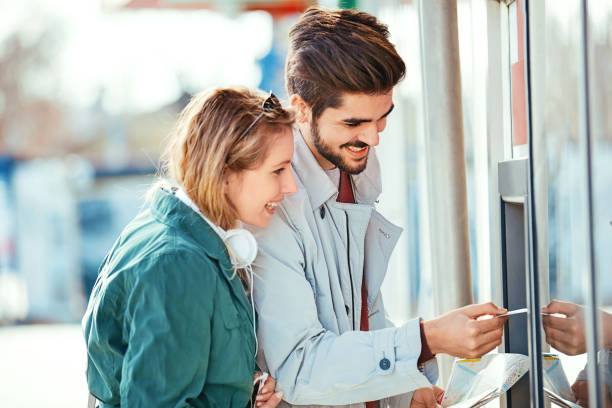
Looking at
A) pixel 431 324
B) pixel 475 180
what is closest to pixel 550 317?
pixel 431 324

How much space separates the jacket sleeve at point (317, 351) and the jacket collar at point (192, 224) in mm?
162

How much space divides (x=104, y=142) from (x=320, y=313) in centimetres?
1140

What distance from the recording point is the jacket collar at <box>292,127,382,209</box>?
1.91 metres

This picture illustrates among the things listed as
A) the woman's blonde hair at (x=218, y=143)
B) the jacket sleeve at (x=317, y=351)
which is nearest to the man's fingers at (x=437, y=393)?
the jacket sleeve at (x=317, y=351)

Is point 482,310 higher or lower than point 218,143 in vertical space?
lower

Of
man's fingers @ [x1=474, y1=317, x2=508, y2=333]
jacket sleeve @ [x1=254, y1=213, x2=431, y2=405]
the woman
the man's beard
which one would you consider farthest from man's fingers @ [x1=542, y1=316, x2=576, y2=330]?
the man's beard

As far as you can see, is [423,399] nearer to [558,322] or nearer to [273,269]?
[273,269]

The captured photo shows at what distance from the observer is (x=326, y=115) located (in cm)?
199

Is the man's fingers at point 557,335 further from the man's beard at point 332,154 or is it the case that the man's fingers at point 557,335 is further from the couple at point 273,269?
the man's beard at point 332,154

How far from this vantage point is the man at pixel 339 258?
5.41 feet

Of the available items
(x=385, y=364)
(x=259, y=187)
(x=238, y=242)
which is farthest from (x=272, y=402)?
(x=259, y=187)

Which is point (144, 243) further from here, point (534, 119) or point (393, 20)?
point (393, 20)

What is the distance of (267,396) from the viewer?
65.9 inches

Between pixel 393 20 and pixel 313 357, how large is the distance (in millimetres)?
1921
